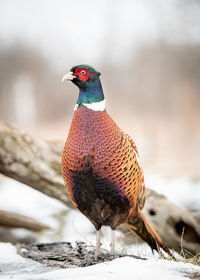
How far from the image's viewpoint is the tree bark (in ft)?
10.5

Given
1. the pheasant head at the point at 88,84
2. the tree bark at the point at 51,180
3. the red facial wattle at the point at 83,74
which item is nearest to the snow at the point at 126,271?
the pheasant head at the point at 88,84

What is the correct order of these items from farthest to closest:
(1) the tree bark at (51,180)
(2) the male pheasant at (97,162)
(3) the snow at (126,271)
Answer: (1) the tree bark at (51,180) → (2) the male pheasant at (97,162) → (3) the snow at (126,271)

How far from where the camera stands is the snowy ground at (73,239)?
1.82 meters

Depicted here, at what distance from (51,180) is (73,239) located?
102 centimetres

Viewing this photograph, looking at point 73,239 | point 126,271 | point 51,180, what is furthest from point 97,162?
point 73,239

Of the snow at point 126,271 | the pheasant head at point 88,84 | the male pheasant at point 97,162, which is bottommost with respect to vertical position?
the snow at point 126,271

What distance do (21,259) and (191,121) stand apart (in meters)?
5.41

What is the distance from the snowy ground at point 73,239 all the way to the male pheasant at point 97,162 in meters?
0.33

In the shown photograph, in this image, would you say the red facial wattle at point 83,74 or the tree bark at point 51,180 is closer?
the red facial wattle at point 83,74

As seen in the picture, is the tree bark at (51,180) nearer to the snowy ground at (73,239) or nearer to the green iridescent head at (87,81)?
the snowy ground at (73,239)

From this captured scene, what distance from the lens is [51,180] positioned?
3281 mm

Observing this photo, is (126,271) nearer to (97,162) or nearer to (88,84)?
(97,162)

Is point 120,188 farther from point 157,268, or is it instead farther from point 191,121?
point 191,121

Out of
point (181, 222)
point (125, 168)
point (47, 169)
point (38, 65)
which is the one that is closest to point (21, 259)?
point (47, 169)
